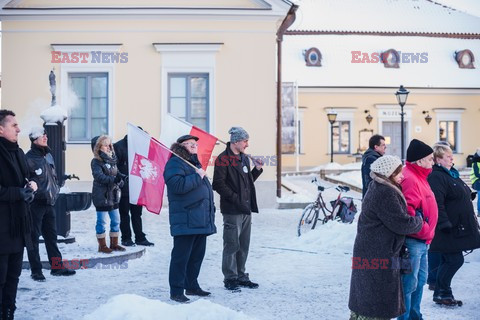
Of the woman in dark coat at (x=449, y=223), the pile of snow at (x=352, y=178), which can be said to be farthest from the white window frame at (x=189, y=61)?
the woman in dark coat at (x=449, y=223)

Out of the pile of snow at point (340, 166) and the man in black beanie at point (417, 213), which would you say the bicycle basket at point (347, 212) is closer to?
the man in black beanie at point (417, 213)

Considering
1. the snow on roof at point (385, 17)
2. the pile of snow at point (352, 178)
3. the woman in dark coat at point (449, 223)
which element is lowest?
the pile of snow at point (352, 178)

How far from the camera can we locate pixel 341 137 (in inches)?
1372

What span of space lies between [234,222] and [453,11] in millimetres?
35101

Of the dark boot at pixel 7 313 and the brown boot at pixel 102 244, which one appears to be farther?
the brown boot at pixel 102 244

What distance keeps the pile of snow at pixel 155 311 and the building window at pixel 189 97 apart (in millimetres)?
10279

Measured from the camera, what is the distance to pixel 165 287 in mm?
7555

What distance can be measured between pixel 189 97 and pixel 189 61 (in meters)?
0.88

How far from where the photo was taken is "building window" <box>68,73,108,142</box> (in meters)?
15.8

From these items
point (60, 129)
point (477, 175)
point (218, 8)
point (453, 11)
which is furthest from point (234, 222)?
point (453, 11)

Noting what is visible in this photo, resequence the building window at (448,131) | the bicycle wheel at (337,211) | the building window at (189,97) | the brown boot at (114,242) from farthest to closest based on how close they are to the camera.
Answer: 1. the building window at (448,131)
2. the building window at (189,97)
3. the bicycle wheel at (337,211)
4. the brown boot at (114,242)

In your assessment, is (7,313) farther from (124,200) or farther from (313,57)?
(313,57)

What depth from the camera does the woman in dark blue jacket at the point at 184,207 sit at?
6.68 metres

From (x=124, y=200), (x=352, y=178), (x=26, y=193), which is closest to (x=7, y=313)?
(x=26, y=193)
